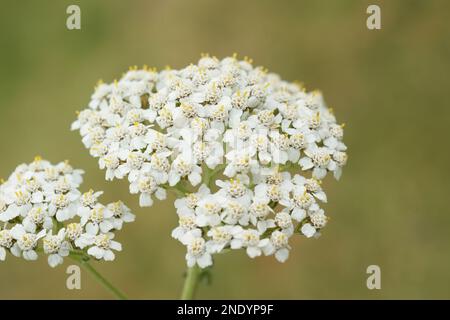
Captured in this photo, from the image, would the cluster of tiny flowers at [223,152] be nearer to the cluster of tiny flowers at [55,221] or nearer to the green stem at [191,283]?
the cluster of tiny flowers at [55,221]

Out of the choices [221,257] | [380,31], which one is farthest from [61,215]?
[380,31]

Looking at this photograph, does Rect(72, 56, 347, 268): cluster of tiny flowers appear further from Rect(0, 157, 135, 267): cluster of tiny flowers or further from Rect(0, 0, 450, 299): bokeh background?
Rect(0, 0, 450, 299): bokeh background

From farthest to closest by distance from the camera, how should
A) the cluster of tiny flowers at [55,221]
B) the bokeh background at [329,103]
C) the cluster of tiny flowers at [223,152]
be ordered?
the bokeh background at [329,103], the cluster of tiny flowers at [55,221], the cluster of tiny flowers at [223,152]

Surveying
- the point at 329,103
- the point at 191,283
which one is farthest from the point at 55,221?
the point at 329,103

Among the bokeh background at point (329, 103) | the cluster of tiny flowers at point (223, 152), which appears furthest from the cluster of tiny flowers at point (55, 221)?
the bokeh background at point (329, 103)

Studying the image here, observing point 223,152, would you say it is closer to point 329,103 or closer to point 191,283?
point 191,283
